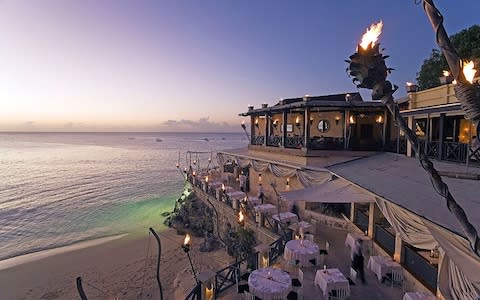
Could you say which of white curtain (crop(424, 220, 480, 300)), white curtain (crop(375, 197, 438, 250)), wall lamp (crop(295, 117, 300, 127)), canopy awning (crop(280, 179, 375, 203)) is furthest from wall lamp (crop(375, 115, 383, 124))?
white curtain (crop(424, 220, 480, 300))

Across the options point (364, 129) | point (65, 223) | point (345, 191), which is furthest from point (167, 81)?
point (345, 191)

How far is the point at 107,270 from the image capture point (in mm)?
17000

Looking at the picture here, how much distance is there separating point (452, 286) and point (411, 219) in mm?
1856

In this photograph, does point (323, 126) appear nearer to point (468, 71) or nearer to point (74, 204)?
point (468, 71)

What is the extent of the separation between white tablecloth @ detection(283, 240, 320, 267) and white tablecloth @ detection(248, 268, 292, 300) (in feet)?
6.01

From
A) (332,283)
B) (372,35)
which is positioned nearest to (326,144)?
(332,283)

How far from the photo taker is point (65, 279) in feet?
52.9

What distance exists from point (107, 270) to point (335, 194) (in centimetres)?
1491

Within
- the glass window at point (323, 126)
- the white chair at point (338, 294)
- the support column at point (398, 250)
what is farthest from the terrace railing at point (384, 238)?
the glass window at point (323, 126)

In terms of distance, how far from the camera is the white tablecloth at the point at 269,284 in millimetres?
7816

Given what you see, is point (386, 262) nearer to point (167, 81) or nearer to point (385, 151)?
point (385, 151)

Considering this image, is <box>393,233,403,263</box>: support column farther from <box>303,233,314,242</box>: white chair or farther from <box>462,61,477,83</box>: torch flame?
<box>462,61,477,83</box>: torch flame

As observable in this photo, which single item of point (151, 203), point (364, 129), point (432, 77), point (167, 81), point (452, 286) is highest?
point (167, 81)

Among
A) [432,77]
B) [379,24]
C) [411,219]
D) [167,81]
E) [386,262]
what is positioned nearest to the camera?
[379,24]
